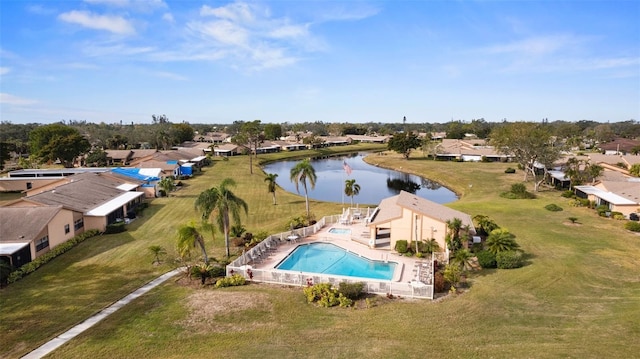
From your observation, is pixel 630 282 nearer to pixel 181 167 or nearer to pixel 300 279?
pixel 300 279

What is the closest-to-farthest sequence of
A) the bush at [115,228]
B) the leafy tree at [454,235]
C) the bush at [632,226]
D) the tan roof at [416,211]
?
1. the leafy tree at [454,235]
2. the tan roof at [416,211]
3. the bush at [632,226]
4. the bush at [115,228]

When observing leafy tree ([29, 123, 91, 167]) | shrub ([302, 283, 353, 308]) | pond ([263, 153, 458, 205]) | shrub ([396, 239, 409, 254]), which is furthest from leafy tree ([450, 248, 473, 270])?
leafy tree ([29, 123, 91, 167])

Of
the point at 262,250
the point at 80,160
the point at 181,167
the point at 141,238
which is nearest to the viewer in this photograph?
the point at 262,250

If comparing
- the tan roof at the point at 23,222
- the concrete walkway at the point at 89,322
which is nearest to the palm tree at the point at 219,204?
the concrete walkway at the point at 89,322

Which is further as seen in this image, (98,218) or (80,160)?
(80,160)

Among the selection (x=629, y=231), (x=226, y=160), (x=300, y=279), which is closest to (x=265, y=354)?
(x=300, y=279)

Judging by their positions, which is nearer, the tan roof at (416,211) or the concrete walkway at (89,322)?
the concrete walkway at (89,322)

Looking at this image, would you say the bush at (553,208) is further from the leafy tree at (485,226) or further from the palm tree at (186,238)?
the palm tree at (186,238)
